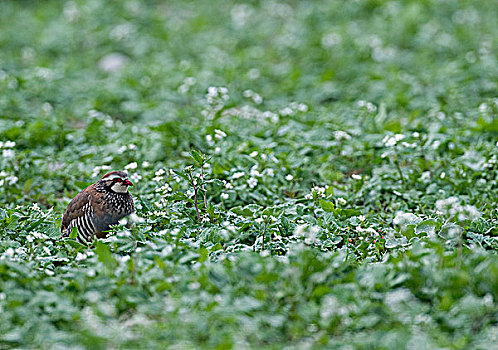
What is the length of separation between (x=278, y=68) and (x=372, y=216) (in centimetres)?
456

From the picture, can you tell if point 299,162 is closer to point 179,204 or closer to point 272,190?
point 272,190

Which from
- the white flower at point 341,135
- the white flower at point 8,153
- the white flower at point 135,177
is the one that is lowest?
the white flower at point 341,135

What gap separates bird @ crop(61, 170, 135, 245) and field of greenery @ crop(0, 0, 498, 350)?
156mm

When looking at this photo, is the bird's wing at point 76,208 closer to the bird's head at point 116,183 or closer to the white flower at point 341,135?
the bird's head at point 116,183

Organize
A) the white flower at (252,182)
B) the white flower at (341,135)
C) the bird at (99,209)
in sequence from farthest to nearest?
the white flower at (341,135) → the white flower at (252,182) → the bird at (99,209)

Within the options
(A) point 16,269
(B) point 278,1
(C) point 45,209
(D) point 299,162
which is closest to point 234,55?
(B) point 278,1

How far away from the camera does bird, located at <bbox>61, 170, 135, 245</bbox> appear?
4992mm

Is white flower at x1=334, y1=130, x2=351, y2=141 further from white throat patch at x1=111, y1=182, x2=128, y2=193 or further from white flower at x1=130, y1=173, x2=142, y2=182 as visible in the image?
white throat patch at x1=111, y1=182, x2=128, y2=193

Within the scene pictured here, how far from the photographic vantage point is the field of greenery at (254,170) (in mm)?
3607

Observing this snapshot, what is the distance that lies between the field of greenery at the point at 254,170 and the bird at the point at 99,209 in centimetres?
16

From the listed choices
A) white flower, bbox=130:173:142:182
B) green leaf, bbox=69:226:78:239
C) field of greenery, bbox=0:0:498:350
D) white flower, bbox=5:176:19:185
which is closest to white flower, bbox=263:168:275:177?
field of greenery, bbox=0:0:498:350

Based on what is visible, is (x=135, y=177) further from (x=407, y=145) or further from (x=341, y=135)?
(x=407, y=145)

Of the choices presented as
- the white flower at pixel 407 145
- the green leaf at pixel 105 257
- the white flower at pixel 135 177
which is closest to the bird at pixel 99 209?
the white flower at pixel 135 177

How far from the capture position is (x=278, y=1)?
39.0 feet
